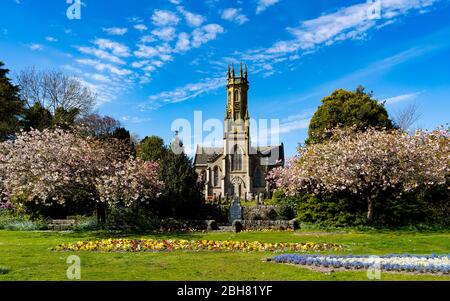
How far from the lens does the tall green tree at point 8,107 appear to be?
132ft

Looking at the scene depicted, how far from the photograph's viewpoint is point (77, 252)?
45.3 feet

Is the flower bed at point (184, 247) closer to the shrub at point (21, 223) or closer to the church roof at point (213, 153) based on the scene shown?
the shrub at point (21, 223)

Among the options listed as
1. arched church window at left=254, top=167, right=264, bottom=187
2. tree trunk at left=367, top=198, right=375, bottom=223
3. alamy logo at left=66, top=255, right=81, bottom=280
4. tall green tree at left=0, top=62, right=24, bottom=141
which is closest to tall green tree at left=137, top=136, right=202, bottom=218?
tree trunk at left=367, top=198, right=375, bottom=223

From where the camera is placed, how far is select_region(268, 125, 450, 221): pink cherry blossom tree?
2273 centimetres

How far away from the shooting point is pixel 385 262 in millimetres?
10461

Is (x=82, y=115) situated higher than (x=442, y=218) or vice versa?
(x=82, y=115)

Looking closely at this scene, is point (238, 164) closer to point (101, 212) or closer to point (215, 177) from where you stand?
point (215, 177)

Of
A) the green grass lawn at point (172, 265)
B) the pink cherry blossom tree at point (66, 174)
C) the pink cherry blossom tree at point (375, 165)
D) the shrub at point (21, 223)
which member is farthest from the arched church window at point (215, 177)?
the green grass lawn at point (172, 265)

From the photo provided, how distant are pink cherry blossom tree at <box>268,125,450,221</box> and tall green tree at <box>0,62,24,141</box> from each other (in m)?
28.4
